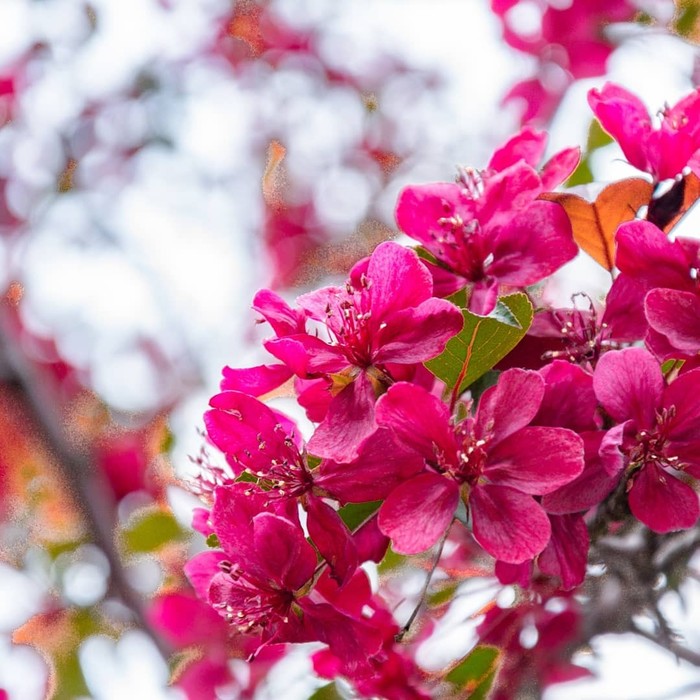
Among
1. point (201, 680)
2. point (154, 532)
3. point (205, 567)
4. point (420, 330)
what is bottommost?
point (201, 680)

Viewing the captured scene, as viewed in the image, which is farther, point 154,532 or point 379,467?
point 154,532

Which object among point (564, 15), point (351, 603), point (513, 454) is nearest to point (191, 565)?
point (351, 603)

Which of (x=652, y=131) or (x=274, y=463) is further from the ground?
(x=652, y=131)

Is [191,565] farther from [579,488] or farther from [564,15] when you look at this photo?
[564,15]

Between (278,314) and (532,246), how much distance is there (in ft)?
0.64

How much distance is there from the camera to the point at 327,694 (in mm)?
894

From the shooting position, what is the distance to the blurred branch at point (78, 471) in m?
1.22

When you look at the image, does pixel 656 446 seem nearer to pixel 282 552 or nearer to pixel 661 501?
pixel 661 501

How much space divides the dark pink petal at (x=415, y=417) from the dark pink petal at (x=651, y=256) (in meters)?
0.16

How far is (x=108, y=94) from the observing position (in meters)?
2.57

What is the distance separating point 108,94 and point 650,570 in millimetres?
2242

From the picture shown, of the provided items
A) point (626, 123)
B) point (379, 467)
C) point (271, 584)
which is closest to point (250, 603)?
point (271, 584)

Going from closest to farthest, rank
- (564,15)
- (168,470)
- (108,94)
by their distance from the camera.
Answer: (168,470), (564,15), (108,94)

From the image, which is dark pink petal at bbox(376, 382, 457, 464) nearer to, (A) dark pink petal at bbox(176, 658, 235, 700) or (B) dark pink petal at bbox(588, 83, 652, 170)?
(B) dark pink petal at bbox(588, 83, 652, 170)
